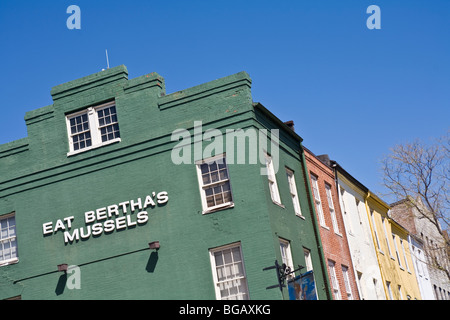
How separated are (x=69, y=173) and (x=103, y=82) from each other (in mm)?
3664

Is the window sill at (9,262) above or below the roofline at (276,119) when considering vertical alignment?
below

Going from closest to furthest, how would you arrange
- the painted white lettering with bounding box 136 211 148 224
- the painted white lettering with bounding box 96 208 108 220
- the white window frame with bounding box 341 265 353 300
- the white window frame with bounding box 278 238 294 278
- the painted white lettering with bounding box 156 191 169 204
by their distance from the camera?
the white window frame with bounding box 278 238 294 278
the painted white lettering with bounding box 156 191 169 204
the painted white lettering with bounding box 136 211 148 224
the painted white lettering with bounding box 96 208 108 220
the white window frame with bounding box 341 265 353 300

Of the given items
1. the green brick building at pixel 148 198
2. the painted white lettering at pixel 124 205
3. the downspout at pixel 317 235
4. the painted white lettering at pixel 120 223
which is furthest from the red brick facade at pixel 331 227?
the painted white lettering at pixel 120 223

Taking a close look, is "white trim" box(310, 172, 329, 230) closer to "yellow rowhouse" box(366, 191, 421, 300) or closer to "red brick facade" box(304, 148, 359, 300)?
"red brick facade" box(304, 148, 359, 300)

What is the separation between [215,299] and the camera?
23.1 m

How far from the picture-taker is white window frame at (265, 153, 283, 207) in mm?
25172

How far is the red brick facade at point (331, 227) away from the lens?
94.5 ft

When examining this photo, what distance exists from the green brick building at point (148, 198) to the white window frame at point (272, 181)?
6 cm

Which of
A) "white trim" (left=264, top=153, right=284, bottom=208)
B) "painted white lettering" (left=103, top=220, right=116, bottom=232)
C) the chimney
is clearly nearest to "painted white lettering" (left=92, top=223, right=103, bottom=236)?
"painted white lettering" (left=103, top=220, right=116, bottom=232)

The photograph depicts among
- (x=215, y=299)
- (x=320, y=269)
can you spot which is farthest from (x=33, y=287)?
(x=320, y=269)

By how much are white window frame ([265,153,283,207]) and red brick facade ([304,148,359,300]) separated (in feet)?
12.4

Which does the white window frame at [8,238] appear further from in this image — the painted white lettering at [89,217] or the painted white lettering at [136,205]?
the painted white lettering at [136,205]

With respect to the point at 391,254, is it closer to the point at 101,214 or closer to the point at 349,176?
the point at 349,176
